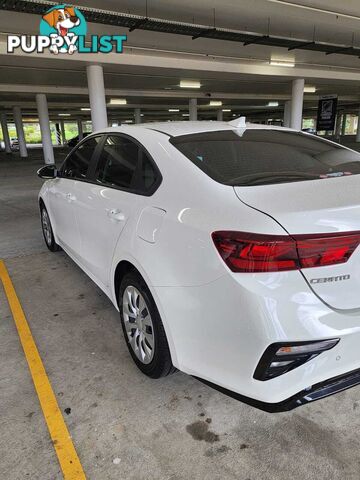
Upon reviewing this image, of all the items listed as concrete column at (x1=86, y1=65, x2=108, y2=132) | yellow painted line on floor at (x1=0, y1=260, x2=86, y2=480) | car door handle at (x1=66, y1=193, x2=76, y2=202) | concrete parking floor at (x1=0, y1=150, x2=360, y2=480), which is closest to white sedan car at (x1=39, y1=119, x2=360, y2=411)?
concrete parking floor at (x1=0, y1=150, x2=360, y2=480)

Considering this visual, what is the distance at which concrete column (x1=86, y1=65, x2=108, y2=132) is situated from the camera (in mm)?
12623

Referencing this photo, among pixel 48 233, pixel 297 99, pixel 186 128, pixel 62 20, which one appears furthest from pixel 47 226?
pixel 297 99

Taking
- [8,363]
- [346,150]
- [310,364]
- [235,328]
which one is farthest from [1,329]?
[346,150]

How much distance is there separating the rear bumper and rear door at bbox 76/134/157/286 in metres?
1.29

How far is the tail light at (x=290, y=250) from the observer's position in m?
1.53

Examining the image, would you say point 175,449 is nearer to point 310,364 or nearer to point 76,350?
point 310,364

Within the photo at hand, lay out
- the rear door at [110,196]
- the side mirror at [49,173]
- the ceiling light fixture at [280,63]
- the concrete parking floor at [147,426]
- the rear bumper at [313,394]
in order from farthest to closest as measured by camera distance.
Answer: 1. the ceiling light fixture at [280,63]
2. the side mirror at [49,173]
3. the rear door at [110,196]
4. the concrete parking floor at [147,426]
5. the rear bumper at [313,394]

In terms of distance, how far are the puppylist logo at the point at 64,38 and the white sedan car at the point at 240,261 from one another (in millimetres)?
7916

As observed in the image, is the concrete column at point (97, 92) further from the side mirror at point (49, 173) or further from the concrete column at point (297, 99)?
the side mirror at point (49, 173)

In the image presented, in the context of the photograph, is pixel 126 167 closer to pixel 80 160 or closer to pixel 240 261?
pixel 80 160

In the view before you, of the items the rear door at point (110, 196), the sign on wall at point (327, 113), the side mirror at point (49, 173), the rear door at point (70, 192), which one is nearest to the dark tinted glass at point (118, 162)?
the rear door at point (110, 196)

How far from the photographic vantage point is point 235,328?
5.34 ft

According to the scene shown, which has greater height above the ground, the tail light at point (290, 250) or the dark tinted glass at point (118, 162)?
the dark tinted glass at point (118, 162)

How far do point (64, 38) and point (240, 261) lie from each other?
35.9ft
